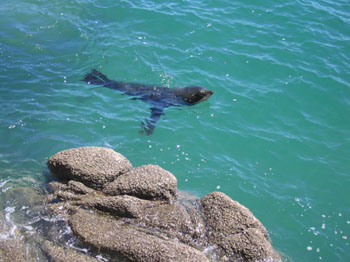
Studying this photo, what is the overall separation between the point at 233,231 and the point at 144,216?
1.76 m

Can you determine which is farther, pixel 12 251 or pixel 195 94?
pixel 195 94

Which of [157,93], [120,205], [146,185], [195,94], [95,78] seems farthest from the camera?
[95,78]

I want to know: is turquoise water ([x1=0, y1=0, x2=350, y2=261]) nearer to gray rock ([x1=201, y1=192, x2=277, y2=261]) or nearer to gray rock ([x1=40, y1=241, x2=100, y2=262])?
gray rock ([x1=201, y1=192, x2=277, y2=261])

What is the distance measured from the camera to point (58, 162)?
7695 mm

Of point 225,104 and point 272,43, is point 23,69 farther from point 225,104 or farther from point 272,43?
point 272,43

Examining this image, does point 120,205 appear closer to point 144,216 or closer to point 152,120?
point 144,216

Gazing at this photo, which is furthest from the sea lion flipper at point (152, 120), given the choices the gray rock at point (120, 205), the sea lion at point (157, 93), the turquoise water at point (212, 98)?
the gray rock at point (120, 205)

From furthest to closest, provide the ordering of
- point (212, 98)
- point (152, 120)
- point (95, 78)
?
point (95, 78), point (212, 98), point (152, 120)

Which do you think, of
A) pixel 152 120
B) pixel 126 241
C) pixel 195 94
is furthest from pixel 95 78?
pixel 126 241

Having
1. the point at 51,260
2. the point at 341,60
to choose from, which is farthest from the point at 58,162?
the point at 341,60

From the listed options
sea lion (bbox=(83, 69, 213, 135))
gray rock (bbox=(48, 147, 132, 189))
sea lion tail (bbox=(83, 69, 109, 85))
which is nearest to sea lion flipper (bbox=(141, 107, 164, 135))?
sea lion (bbox=(83, 69, 213, 135))

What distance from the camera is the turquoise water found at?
8711 mm

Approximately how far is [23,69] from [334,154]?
10.4m

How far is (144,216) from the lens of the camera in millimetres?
6785
